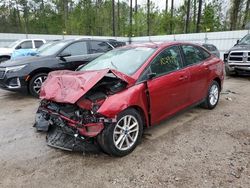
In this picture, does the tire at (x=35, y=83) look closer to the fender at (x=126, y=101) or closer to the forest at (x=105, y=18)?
the fender at (x=126, y=101)

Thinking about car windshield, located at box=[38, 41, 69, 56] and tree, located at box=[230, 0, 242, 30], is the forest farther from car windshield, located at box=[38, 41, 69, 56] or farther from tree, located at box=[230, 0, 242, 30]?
car windshield, located at box=[38, 41, 69, 56]

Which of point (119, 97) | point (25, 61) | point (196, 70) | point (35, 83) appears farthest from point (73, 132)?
point (25, 61)

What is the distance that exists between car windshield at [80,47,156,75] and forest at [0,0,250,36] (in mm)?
23567

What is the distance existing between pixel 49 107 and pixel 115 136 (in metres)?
1.14

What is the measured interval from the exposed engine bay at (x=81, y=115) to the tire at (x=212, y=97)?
2568 mm

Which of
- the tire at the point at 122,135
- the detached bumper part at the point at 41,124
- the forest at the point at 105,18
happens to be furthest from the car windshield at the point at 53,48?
the forest at the point at 105,18

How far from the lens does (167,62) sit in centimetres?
421

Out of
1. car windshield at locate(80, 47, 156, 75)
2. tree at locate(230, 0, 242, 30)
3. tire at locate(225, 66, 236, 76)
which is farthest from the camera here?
tree at locate(230, 0, 242, 30)

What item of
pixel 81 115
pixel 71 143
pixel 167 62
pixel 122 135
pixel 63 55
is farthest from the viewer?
pixel 63 55

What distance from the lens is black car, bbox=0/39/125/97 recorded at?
644 cm

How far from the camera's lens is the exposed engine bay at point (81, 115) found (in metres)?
3.18

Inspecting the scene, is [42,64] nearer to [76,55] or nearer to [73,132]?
[76,55]

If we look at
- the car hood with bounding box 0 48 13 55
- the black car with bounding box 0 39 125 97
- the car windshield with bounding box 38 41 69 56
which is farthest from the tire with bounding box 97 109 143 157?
the car hood with bounding box 0 48 13 55

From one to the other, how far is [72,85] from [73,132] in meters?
0.66
